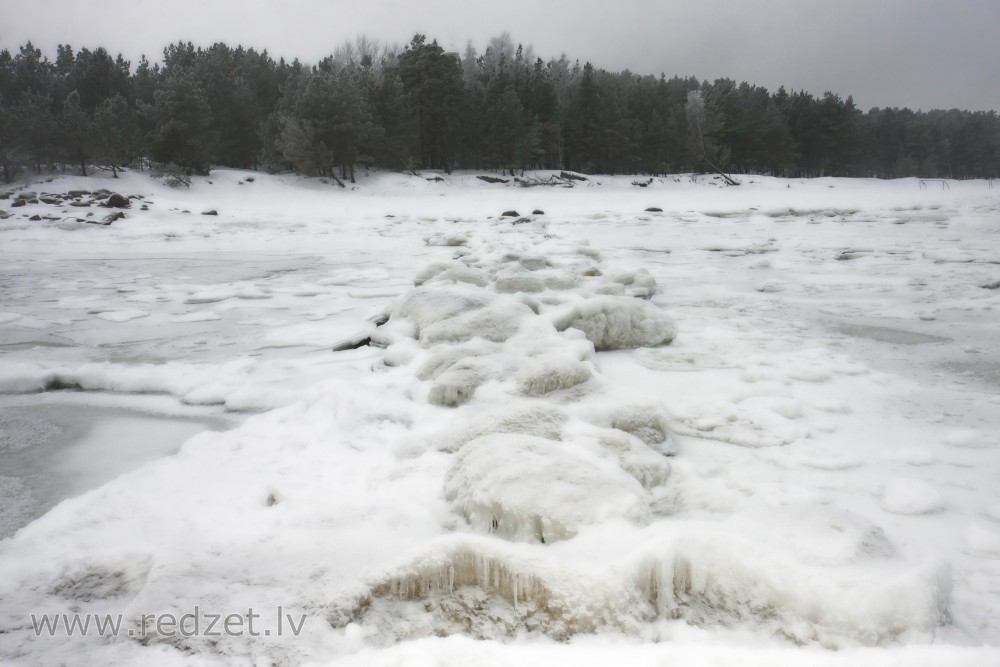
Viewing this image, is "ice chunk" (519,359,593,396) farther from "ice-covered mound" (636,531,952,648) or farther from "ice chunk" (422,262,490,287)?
"ice chunk" (422,262,490,287)

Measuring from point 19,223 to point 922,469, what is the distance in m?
16.0

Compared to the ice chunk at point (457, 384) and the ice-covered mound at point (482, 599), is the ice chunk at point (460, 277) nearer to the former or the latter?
the ice chunk at point (457, 384)

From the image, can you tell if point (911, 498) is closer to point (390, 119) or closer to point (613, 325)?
point (613, 325)

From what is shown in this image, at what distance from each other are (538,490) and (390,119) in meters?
29.1

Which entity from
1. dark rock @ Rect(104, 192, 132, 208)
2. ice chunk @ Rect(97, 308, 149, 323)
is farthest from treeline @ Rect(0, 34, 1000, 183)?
ice chunk @ Rect(97, 308, 149, 323)

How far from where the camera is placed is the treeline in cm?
2308

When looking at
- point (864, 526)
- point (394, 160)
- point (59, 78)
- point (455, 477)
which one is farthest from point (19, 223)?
point (59, 78)

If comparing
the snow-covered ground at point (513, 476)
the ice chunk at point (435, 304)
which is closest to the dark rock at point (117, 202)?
the snow-covered ground at point (513, 476)

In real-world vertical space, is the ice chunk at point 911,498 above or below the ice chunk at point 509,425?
below

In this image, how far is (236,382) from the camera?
2.46 meters

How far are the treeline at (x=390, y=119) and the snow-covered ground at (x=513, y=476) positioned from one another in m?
23.3

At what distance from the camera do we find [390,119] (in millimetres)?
27766

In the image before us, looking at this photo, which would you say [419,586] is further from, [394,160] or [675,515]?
[394,160]

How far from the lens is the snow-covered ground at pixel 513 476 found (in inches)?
40.7
